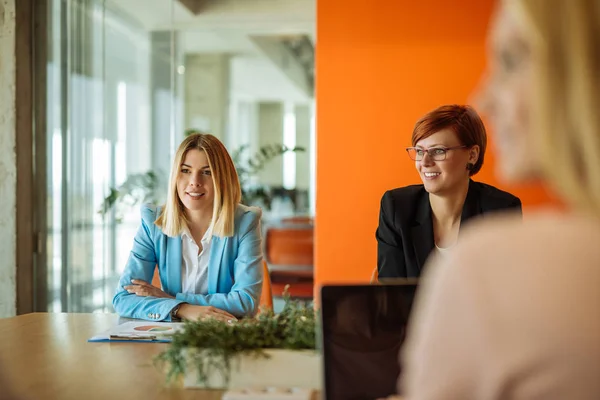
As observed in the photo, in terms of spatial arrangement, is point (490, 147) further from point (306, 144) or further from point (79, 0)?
point (79, 0)

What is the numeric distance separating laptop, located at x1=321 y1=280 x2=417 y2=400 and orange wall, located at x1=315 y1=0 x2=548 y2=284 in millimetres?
2990

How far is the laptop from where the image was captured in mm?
1225

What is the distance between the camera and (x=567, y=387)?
59 centimetres

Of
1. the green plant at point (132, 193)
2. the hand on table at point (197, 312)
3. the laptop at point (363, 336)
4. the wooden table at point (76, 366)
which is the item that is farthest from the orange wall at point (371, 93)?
the laptop at point (363, 336)

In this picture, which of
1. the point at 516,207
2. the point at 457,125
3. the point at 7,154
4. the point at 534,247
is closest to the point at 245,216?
the point at 457,125

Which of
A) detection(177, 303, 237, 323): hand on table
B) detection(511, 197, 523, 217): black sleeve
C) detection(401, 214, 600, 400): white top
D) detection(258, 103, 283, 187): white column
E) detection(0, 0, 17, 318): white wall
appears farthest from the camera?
detection(258, 103, 283, 187): white column

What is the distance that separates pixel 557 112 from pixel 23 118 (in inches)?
187

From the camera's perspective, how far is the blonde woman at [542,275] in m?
0.58

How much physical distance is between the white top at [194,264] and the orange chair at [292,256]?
3.12 metres

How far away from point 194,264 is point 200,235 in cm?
15

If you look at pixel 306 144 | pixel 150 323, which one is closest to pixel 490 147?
pixel 306 144

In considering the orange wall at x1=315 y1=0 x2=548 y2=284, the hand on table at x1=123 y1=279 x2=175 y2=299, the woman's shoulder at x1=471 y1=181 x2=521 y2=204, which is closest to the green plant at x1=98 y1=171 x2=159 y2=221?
the orange wall at x1=315 y1=0 x2=548 y2=284

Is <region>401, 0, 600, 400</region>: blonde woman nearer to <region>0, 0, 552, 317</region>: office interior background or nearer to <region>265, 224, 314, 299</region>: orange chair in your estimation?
<region>0, 0, 552, 317</region>: office interior background

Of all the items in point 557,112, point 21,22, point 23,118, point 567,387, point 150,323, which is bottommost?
point 150,323
